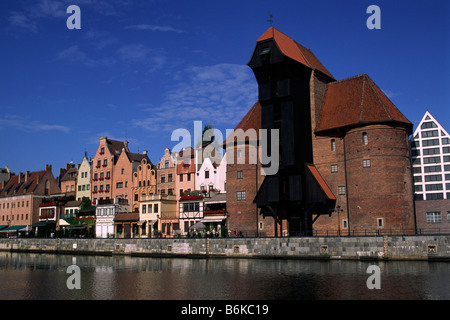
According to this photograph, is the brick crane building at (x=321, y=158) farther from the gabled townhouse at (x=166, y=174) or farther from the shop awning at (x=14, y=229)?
the shop awning at (x=14, y=229)

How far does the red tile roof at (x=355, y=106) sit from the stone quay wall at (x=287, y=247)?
12836 mm

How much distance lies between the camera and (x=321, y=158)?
49531 mm

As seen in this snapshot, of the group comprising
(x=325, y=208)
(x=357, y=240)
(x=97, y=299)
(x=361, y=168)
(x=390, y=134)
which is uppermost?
(x=390, y=134)

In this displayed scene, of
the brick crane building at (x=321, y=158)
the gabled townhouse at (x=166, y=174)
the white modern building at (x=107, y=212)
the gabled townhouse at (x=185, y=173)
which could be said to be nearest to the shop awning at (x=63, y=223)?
the white modern building at (x=107, y=212)

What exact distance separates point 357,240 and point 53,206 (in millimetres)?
60776

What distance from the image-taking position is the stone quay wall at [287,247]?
126 feet

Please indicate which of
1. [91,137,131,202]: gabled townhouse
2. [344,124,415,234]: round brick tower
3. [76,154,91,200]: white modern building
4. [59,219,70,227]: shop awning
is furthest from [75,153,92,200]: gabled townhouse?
[344,124,415,234]: round brick tower

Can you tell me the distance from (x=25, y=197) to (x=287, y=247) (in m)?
62.7

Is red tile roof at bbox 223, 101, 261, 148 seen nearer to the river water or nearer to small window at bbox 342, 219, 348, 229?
small window at bbox 342, 219, 348, 229

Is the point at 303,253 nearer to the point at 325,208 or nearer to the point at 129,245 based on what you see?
the point at 325,208

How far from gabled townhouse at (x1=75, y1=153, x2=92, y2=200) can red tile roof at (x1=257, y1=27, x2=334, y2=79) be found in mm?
46048

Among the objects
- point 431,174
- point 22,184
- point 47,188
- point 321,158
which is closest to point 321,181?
point 321,158

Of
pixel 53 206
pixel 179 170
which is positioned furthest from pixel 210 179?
pixel 53 206
